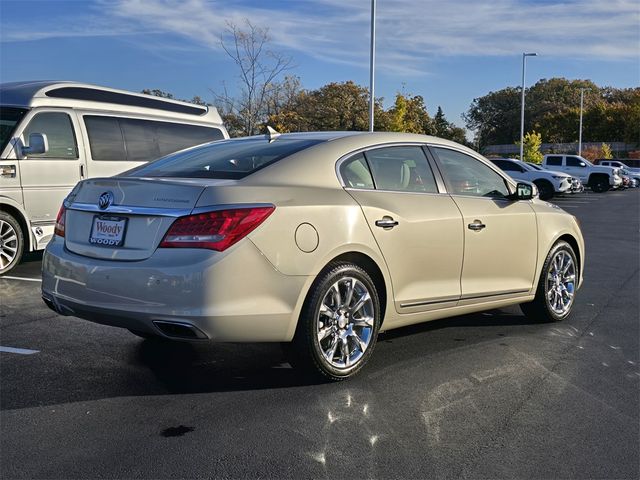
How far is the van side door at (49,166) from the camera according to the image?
27.7 feet

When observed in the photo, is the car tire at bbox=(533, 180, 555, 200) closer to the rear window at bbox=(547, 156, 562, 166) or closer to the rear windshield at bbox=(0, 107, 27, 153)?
the rear window at bbox=(547, 156, 562, 166)

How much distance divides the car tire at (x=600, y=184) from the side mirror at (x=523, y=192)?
3200cm

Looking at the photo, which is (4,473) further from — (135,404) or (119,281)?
(119,281)

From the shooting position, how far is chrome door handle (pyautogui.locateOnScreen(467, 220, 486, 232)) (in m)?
5.17

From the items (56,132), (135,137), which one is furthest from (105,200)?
(135,137)

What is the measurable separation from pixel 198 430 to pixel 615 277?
6.67 metres

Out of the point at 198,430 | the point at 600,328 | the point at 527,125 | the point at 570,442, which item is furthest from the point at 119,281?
the point at 527,125

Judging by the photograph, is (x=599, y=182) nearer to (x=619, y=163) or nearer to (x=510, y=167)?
(x=510, y=167)

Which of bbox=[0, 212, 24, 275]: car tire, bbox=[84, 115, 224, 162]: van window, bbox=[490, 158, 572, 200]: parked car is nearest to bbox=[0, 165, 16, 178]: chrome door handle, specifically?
bbox=[0, 212, 24, 275]: car tire

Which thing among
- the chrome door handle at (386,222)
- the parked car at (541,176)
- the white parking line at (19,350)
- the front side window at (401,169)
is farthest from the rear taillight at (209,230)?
the parked car at (541,176)

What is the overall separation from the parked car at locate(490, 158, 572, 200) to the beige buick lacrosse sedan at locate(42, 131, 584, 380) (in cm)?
2420

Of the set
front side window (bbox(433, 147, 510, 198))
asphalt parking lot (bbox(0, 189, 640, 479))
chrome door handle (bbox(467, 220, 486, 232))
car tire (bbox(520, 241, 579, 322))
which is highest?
front side window (bbox(433, 147, 510, 198))

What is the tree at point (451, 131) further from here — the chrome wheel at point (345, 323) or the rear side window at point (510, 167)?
the chrome wheel at point (345, 323)

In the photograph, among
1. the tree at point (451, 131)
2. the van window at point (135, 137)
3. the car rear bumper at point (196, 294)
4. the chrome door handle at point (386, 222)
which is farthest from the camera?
the tree at point (451, 131)
